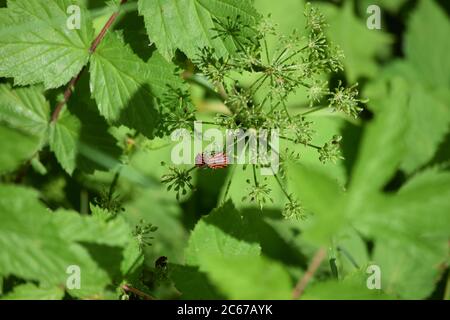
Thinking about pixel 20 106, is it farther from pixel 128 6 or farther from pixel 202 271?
pixel 202 271

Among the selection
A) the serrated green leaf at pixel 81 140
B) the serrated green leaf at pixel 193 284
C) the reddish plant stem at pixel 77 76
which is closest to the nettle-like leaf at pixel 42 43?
the reddish plant stem at pixel 77 76

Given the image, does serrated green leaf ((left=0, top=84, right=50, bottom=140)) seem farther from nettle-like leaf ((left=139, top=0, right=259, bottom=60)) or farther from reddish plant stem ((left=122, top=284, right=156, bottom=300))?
reddish plant stem ((left=122, top=284, right=156, bottom=300))

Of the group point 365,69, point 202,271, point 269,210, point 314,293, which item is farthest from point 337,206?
point 365,69

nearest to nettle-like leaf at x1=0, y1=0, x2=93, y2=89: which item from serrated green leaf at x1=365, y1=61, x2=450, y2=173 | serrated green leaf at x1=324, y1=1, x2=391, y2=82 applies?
serrated green leaf at x1=365, y1=61, x2=450, y2=173

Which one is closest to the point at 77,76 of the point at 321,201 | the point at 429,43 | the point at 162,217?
the point at 162,217

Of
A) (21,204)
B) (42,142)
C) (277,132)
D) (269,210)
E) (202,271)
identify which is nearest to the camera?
(21,204)

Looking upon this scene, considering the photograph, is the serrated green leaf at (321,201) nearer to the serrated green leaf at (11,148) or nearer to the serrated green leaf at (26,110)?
the serrated green leaf at (11,148)

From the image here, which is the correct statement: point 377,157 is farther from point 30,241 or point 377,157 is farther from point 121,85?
point 121,85
